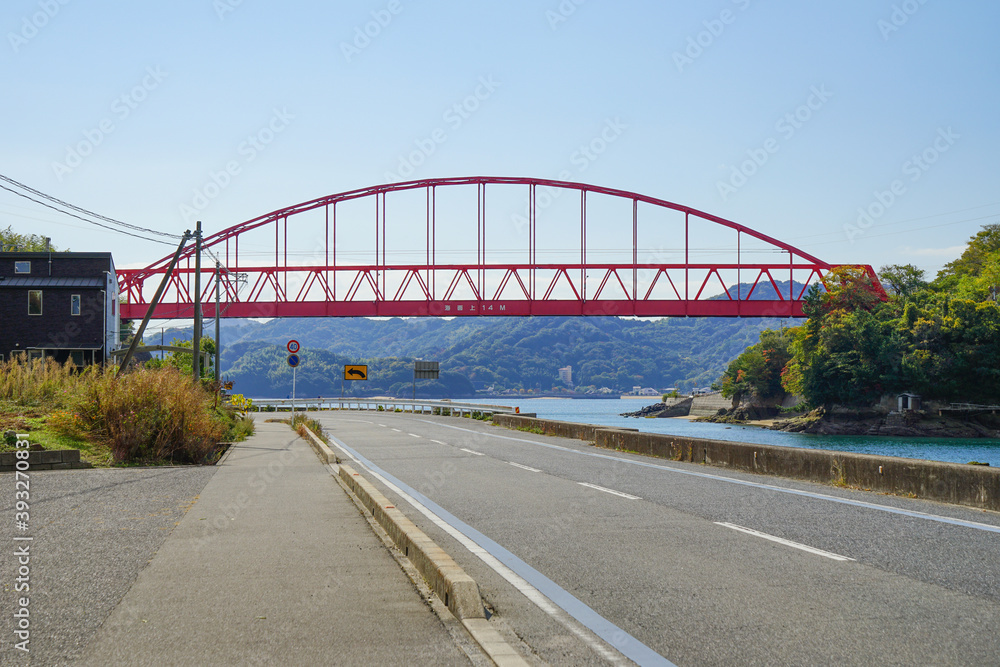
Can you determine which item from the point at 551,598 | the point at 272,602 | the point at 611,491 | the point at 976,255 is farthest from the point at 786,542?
the point at 976,255

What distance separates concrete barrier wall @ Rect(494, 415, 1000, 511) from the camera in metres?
11.4

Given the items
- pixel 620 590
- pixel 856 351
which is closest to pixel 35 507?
pixel 620 590

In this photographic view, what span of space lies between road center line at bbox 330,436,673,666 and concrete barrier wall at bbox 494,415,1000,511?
6.96 metres

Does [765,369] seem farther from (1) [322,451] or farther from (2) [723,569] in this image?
(2) [723,569]

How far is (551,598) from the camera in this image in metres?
6.56

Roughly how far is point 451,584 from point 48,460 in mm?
12692

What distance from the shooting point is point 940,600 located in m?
6.27

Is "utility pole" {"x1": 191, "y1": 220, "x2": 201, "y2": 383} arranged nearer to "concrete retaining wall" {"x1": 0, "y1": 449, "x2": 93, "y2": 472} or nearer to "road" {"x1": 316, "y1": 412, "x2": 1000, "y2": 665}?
"concrete retaining wall" {"x1": 0, "y1": 449, "x2": 93, "y2": 472}

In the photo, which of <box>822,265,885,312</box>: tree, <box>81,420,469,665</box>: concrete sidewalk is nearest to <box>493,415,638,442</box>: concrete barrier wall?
<box>81,420,469,665</box>: concrete sidewalk

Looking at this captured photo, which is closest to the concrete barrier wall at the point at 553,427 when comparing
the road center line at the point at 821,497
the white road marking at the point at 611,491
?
the road center line at the point at 821,497

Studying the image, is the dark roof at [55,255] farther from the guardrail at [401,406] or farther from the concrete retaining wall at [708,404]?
the concrete retaining wall at [708,404]

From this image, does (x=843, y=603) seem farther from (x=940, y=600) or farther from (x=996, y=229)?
(x=996, y=229)

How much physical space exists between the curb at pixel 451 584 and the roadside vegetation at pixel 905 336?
92.0 m

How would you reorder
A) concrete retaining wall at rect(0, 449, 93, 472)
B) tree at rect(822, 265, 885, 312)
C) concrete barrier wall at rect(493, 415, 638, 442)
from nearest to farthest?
concrete retaining wall at rect(0, 449, 93, 472) → concrete barrier wall at rect(493, 415, 638, 442) → tree at rect(822, 265, 885, 312)
